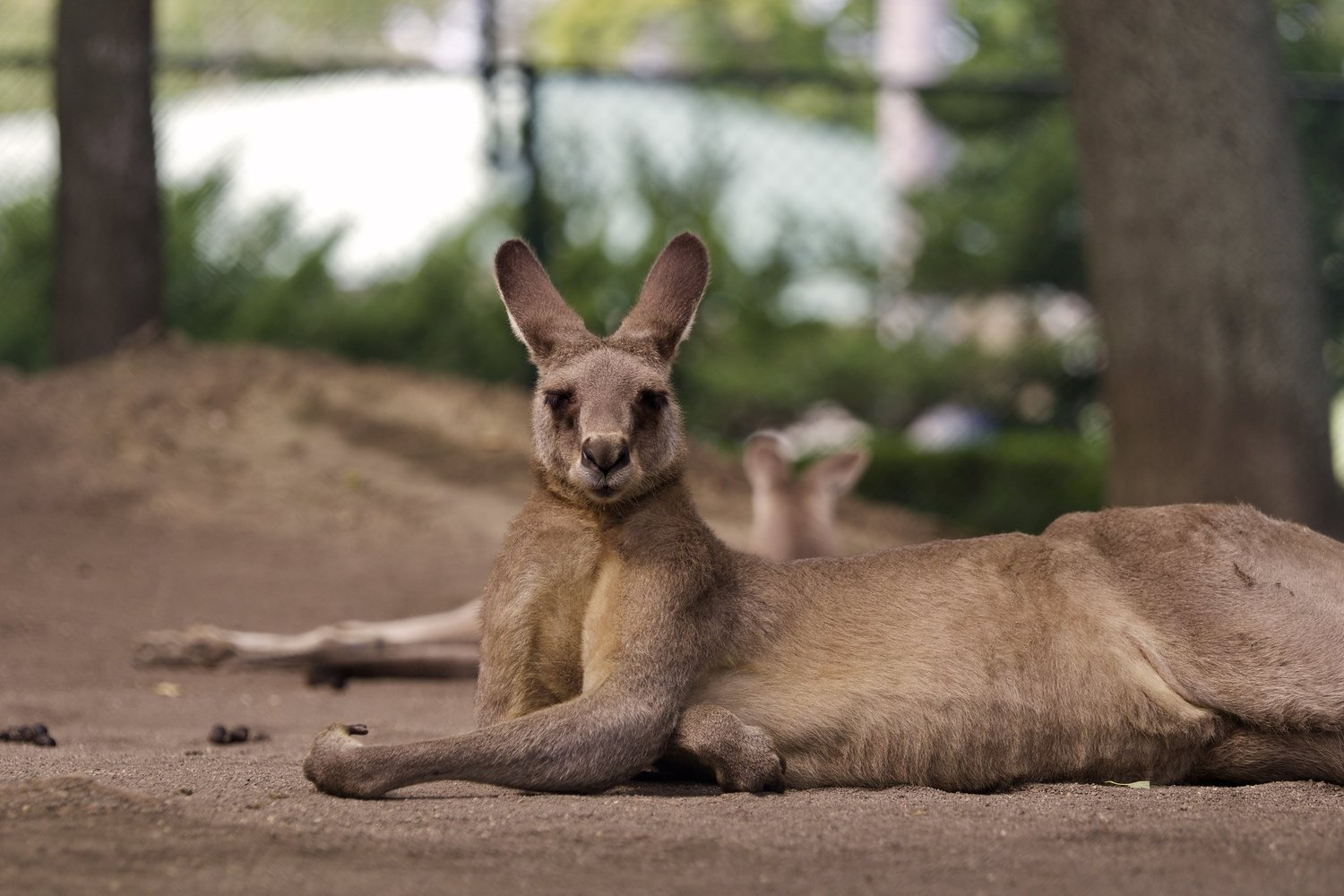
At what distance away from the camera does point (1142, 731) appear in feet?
13.9

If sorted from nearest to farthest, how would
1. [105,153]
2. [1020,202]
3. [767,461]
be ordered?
1. [767,461]
2. [105,153]
3. [1020,202]

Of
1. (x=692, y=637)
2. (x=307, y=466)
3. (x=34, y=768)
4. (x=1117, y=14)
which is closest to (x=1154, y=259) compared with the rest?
(x=1117, y=14)

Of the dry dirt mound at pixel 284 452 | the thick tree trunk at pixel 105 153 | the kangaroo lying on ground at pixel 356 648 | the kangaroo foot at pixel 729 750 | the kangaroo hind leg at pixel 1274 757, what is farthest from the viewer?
the thick tree trunk at pixel 105 153

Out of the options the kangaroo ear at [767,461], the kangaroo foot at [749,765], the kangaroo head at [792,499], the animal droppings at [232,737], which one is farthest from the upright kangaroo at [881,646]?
the kangaroo ear at [767,461]

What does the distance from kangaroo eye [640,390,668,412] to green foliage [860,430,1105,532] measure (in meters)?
6.79

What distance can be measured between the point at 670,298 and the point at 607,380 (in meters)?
0.56

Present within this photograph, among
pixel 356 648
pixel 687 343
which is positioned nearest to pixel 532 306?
pixel 356 648

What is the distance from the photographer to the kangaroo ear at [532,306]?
465 cm

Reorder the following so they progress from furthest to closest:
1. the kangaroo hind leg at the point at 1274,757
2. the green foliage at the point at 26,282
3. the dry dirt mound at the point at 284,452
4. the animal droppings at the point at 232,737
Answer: the green foliage at the point at 26,282, the dry dirt mound at the point at 284,452, the animal droppings at the point at 232,737, the kangaroo hind leg at the point at 1274,757

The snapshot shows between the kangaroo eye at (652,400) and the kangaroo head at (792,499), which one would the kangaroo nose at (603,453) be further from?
the kangaroo head at (792,499)

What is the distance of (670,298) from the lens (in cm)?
479

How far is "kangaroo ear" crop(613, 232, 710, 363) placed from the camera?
468cm

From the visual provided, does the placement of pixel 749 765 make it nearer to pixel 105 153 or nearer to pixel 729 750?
pixel 729 750

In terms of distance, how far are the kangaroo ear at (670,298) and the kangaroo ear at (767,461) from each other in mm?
2928
